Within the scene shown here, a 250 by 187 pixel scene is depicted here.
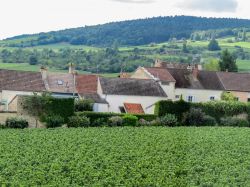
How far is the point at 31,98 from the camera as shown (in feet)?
166

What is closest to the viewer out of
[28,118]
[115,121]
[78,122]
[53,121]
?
[53,121]

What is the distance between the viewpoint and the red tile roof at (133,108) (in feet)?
217

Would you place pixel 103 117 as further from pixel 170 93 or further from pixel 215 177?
pixel 215 177

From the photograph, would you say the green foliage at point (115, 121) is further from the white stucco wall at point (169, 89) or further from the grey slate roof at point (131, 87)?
the white stucco wall at point (169, 89)

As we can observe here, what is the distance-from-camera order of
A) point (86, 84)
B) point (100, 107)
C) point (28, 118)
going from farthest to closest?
1. point (86, 84)
2. point (100, 107)
3. point (28, 118)

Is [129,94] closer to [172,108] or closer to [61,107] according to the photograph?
[172,108]

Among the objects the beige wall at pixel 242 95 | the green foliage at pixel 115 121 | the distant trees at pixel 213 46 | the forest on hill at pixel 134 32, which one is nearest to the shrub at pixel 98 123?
the green foliage at pixel 115 121

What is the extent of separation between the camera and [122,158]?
31.0 meters

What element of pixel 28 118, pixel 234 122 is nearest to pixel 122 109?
pixel 234 122

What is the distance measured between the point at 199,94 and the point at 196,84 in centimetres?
135

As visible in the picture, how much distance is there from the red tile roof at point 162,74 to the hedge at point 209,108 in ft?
49.4

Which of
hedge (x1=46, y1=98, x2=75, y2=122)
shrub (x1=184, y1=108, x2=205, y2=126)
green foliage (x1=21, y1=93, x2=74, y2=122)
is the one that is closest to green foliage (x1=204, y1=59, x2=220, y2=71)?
shrub (x1=184, y1=108, x2=205, y2=126)

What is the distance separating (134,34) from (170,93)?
313 feet

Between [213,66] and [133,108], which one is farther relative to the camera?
[213,66]
